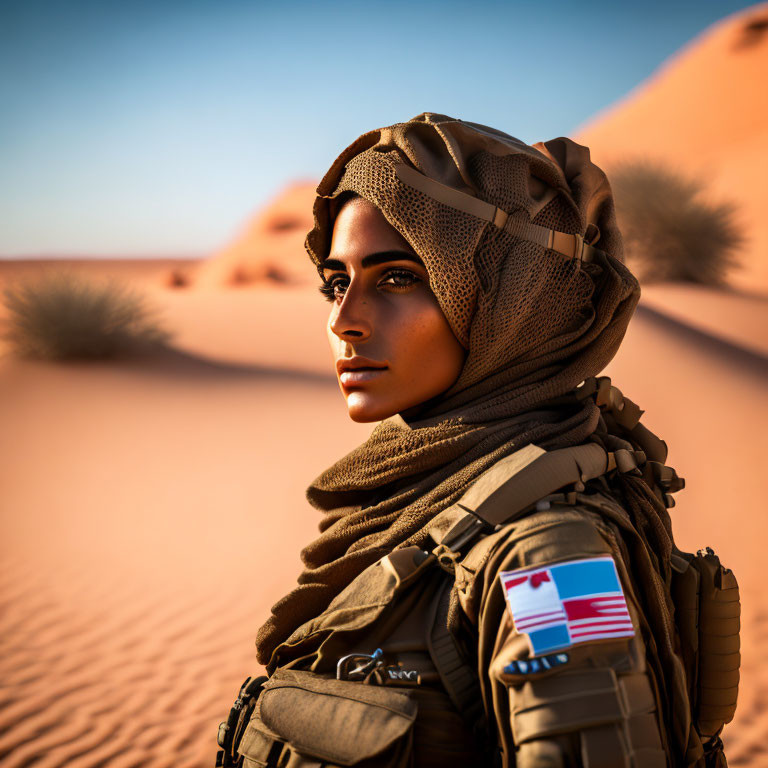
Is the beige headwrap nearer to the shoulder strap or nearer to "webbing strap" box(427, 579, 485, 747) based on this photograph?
the shoulder strap

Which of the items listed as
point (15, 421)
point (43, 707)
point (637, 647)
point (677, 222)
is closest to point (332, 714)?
point (637, 647)

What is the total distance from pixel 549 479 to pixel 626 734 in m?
0.48

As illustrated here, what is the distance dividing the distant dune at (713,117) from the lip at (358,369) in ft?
91.2

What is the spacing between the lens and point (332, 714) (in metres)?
1.52

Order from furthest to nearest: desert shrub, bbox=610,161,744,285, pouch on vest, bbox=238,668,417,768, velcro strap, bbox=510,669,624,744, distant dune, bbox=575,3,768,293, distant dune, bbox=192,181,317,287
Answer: distant dune, bbox=192,181,317,287
distant dune, bbox=575,3,768,293
desert shrub, bbox=610,161,744,285
pouch on vest, bbox=238,668,417,768
velcro strap, bbox=510,669,624,744

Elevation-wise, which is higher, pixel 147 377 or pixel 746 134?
pixel 746 134

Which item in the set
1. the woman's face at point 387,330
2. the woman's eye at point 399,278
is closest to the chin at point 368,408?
the woman's face at point 387,330

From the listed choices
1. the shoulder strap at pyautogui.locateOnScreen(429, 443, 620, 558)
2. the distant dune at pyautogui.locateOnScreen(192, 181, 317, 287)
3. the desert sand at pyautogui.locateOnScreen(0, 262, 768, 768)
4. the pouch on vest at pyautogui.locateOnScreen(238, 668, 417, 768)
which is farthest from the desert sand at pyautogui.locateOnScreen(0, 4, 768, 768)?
the distant dune at pyautogui.locateOnScreen(192, 181, 317, 287)

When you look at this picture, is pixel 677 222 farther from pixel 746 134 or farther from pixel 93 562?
pixel 746 134

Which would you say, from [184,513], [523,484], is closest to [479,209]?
[523,484]

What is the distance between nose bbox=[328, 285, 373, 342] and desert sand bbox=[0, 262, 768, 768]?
3829mm

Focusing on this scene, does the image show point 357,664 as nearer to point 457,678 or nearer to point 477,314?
point 457,678

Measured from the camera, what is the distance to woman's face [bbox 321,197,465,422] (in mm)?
1845

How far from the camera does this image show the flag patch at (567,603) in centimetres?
133
